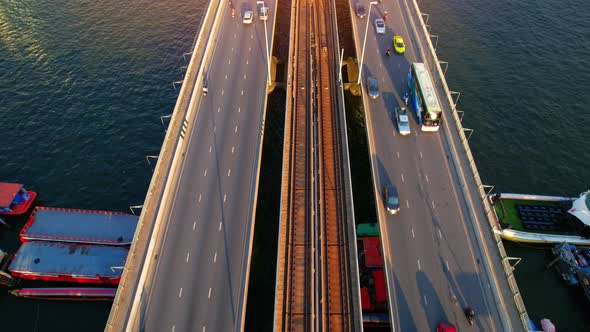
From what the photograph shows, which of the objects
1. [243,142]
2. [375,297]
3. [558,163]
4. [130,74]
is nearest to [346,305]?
[375,297]

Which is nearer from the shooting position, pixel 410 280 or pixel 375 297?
pixel 410 280

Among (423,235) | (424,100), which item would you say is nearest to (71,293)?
(423,235)

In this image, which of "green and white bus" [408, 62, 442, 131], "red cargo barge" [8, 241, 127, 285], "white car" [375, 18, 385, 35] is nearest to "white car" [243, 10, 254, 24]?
"white car" [375, 18, 385, 35]

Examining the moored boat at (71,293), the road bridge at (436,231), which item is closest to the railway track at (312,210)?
the road bridge at (436,231)

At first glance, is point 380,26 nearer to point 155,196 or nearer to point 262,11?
point 262,11

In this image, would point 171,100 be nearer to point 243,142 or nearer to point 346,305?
point 243,142

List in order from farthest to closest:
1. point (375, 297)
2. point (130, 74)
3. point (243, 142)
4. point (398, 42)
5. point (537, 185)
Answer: point (130, 74)
point (398, 42)
point (537, 185)
point (243, 142)
point (375, 297)

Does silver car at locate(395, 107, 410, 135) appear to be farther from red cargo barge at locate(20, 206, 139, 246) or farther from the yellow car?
red cargo barge at locate(20, 206, 139, 246)
